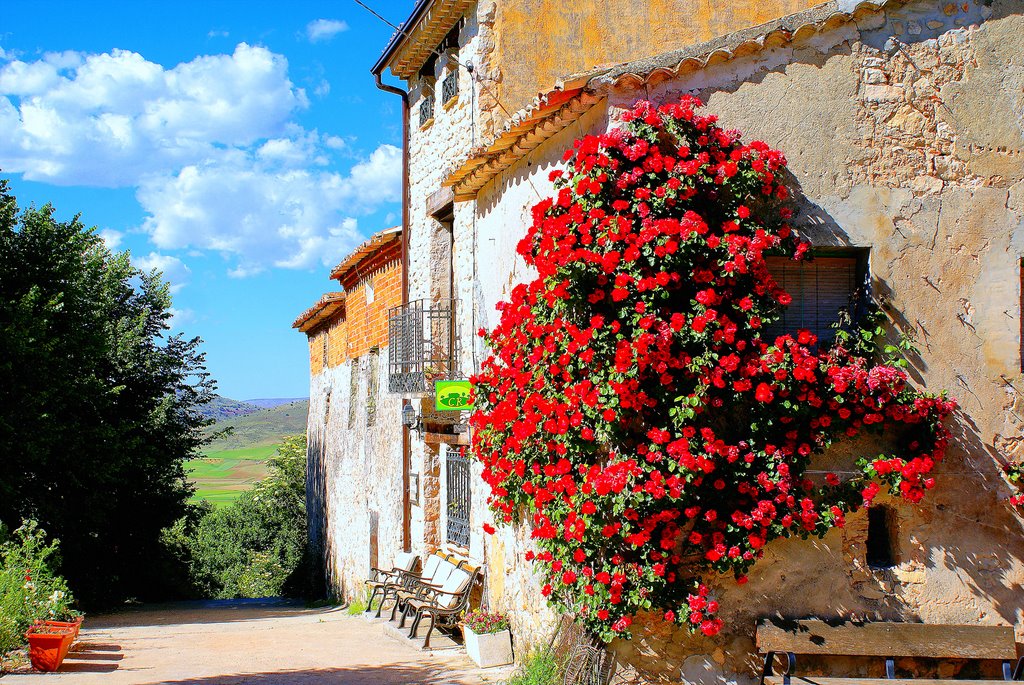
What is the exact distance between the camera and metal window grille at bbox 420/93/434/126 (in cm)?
1266

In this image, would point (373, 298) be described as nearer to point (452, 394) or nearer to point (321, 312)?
point (321, 312)

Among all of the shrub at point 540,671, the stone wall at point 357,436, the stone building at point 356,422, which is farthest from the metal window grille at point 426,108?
the shrub at point 540,671

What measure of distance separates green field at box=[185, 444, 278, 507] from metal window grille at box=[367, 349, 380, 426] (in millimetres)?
51394

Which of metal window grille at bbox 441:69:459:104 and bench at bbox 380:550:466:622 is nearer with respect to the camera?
bench at bbox 380:550:466:622

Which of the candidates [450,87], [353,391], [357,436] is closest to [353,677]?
[450,87]

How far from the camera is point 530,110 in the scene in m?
7.42

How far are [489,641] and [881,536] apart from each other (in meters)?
3.45

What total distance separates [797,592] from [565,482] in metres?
1.72

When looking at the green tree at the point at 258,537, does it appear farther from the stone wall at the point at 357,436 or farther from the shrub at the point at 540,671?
the shrub at the point at 540,671

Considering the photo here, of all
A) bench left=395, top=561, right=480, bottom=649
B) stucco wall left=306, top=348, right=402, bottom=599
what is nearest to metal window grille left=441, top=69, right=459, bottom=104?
stucco wall left=306, top=348, right=402, bottom=599

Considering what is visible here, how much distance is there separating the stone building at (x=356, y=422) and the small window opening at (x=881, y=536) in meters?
7.54

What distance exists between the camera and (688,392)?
621cm

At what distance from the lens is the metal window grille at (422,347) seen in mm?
11062

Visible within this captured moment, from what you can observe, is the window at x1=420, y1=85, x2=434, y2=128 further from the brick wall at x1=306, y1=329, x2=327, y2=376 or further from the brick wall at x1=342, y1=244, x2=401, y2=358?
the brick wall at x1=306, y1=329, x2=327, y2=376
